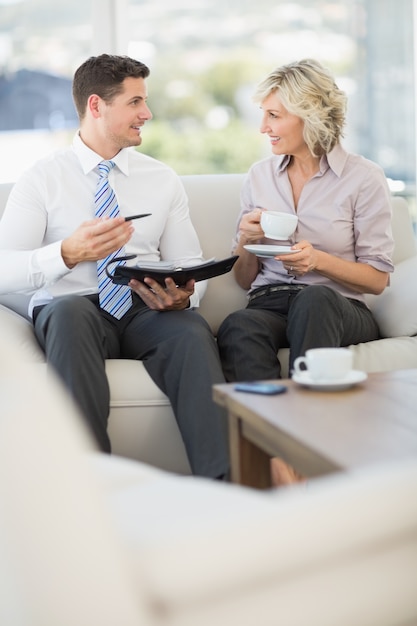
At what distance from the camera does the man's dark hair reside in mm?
3025

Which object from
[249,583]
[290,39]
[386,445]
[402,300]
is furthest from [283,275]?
[290,39]

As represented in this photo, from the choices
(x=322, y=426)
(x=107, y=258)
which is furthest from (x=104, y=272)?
(x=322, y=426)

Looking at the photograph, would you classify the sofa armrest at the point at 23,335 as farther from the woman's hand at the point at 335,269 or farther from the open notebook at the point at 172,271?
the woman's hand at the point at 335,269

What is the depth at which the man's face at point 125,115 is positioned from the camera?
3.01 m

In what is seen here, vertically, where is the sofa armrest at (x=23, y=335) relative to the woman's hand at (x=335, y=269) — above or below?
below

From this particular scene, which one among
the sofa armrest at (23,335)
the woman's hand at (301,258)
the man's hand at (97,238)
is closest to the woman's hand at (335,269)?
the woman's hand at (301,258)

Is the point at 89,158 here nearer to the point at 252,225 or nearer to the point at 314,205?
the point at 252,225

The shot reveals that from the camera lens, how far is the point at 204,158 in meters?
5.88

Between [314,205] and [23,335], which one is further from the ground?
[314,205]

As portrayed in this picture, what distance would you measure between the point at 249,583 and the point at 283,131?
2.19 meters

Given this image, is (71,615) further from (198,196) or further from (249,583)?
(198,196)

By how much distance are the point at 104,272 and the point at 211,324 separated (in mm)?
450

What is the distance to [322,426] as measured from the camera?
168 cm

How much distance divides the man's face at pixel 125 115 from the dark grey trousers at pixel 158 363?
24.8 inches
